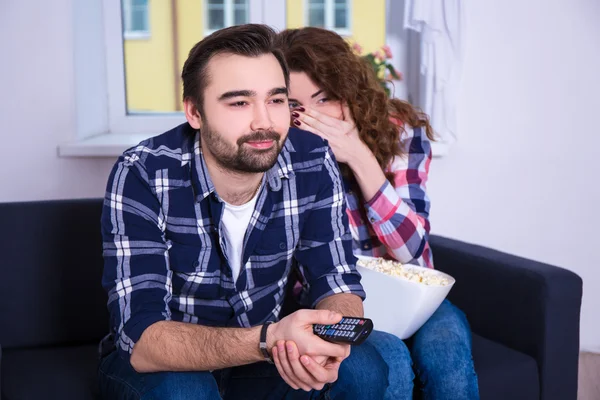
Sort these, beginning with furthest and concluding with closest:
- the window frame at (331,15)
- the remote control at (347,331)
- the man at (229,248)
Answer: the window frame at (331,15)
the man at (229,248)
the remote control at (347,331)

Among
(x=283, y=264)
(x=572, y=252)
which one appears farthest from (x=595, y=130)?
(x=283, y=264)

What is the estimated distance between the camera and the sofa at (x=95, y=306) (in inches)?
65.8

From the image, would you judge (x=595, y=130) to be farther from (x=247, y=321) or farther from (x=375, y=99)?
(x=247, y=321)

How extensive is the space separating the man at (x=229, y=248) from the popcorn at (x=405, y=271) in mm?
112

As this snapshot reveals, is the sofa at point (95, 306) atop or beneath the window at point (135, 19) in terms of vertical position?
beneath

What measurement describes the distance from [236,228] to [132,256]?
24cm

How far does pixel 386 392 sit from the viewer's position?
1.46m

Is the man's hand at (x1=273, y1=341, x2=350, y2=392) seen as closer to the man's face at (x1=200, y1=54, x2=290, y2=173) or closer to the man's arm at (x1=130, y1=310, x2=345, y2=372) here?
the man's arm at (x1=130, y1=310, x2=345, y2=372)

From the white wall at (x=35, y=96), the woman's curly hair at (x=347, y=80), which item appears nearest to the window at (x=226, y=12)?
the white wall at (x=35, y=96)

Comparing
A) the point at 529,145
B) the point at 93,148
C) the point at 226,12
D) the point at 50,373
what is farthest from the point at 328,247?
the point at 226,12

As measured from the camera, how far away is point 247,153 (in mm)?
1400

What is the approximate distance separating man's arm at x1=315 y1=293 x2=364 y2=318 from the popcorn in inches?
6.3

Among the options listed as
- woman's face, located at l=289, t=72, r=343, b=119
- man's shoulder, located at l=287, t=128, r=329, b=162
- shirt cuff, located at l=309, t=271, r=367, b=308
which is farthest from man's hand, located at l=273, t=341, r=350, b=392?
woman's face, located at l=289, t=72, r=343, b=119

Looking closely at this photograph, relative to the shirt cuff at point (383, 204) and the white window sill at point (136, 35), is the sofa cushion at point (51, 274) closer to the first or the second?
the shirt cuff at point (383, 204)
